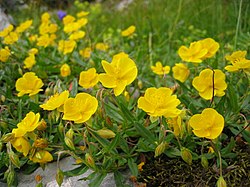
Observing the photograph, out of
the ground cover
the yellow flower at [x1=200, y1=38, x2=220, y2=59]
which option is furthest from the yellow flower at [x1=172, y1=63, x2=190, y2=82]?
the yellow flower at [x1=200, y1=38, x2=220, y2=59]

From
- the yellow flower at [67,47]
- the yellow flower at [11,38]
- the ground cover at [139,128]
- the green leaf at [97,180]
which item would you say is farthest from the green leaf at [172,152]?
the yellow flower at [11,38]

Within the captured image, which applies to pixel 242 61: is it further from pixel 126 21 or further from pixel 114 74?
pixel 126 21

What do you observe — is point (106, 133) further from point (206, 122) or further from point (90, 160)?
point (206, 122)

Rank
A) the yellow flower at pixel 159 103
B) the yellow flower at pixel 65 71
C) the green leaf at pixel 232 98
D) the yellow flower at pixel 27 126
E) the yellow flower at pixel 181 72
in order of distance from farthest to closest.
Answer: the yellow flower at pixel 65 71, the yellow flower at pixel 181 72, the green leaf at pixel 232 98, the yellow flower at pixel 27 126, the yellow flower at pixel 159 103

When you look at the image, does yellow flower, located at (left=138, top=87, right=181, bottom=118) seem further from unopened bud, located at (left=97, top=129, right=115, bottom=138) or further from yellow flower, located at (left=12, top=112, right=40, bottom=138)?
yellow flower, located at (left=12, top=112, right=40, bottom=138)

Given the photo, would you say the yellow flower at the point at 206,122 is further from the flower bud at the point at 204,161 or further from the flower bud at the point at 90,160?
the flower bud at the point at 90,160

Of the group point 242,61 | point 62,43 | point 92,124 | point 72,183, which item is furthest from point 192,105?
point 62,43
